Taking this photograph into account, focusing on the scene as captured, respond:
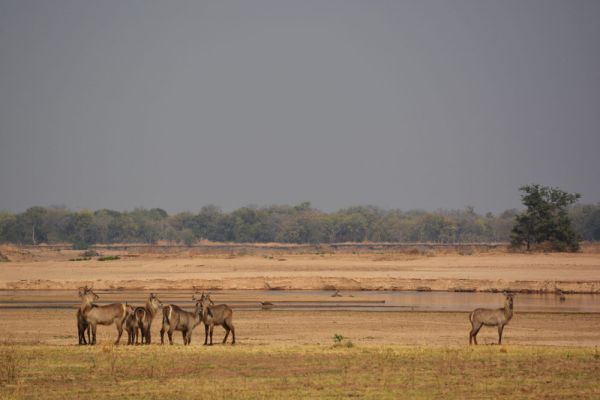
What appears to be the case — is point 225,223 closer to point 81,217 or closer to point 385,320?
point 81,217

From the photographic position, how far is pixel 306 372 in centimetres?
1856

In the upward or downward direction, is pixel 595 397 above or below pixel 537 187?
below

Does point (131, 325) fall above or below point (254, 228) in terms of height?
below

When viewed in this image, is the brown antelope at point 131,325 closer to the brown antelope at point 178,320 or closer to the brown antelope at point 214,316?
the brown antelope at point 178,320

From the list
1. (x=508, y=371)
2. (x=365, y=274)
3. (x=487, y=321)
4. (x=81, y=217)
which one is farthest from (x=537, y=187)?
(x=81, y=217)

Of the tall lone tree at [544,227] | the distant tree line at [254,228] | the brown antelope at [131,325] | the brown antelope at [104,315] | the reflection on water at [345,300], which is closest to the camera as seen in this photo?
the brown antelope at [104,315]

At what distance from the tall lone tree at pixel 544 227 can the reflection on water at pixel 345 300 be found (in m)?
22.1

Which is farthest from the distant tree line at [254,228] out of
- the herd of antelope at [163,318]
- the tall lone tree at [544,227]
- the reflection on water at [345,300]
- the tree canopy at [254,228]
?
the herd of antelope at [163,318]

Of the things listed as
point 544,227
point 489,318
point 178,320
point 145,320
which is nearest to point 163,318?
point 178,320

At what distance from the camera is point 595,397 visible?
1562 cm

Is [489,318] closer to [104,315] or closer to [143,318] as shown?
[143,318]

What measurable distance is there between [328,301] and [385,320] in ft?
25.9

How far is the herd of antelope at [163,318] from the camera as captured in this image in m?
22.8

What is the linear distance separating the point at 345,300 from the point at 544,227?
2968cm
